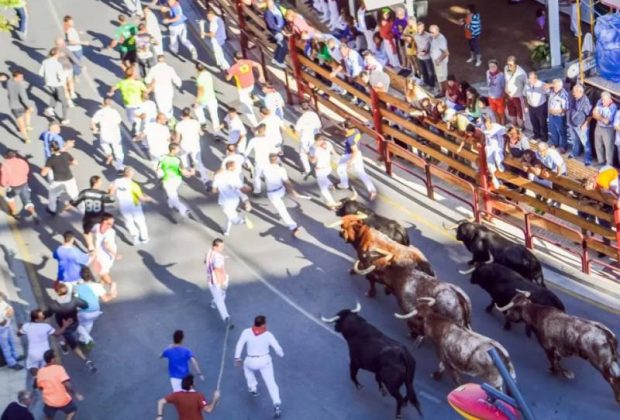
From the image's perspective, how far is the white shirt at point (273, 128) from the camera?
960 inches

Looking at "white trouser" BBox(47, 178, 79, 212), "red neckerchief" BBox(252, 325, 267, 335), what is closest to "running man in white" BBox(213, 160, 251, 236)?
"white trouser" BBox(47, 178, 79, 212)

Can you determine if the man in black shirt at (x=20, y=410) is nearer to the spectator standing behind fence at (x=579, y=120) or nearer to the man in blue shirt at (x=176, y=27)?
the spectator standing behind fence at (x=579, y=120)

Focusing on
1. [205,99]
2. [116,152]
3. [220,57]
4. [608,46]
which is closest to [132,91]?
[116,152]

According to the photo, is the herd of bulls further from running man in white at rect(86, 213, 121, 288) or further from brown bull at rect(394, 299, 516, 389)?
running man in white at rect(86, 213, 121, 288)

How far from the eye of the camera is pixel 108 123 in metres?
25.1

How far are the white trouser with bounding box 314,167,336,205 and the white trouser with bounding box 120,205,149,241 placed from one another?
3.45 m

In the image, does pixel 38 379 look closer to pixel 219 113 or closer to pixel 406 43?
pixel 219 113

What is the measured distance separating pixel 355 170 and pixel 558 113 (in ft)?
13.4

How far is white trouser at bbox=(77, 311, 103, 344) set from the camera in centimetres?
2056

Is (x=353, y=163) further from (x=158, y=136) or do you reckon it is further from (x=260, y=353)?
(x=260, y=353)

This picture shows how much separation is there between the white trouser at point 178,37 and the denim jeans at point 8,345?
38.2 ft

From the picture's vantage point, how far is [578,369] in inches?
768

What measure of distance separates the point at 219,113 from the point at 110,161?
2938mm

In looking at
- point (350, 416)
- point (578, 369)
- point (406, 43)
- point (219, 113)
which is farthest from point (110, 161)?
point (578, 369)
